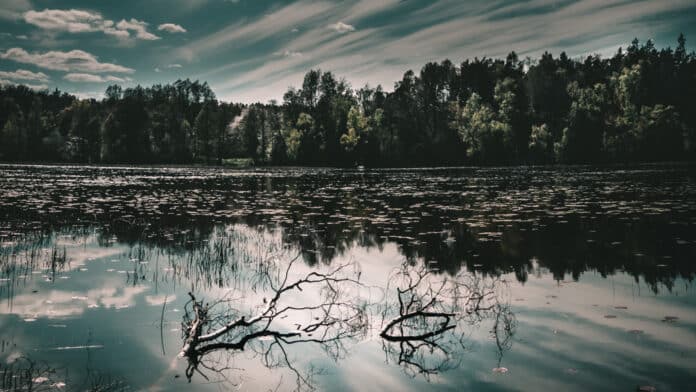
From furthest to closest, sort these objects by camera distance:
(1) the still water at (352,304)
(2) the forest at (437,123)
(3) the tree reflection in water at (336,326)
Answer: (2) the forest at (437,123) → (3) the tree reflection in water at (336,326) → (1) the still water at (352,304)

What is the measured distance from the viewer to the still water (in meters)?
6.88

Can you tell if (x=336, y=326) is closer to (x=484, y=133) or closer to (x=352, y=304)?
(x=352, y=304)

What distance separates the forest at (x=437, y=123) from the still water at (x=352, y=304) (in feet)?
272

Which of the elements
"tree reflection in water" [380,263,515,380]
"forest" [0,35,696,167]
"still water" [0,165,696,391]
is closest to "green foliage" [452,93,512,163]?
"forest" [0,35,696,167]

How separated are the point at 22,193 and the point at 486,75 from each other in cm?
11904

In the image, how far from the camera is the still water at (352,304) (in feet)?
22.6

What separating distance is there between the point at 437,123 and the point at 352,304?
124 m

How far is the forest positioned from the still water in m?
83.0

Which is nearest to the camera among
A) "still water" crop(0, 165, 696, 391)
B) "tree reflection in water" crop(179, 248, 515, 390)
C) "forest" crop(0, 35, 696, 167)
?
"still water" crop(0, 165, 696, 391)

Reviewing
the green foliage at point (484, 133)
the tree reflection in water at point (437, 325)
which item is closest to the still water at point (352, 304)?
the tree reflection in water at point (437, 325)

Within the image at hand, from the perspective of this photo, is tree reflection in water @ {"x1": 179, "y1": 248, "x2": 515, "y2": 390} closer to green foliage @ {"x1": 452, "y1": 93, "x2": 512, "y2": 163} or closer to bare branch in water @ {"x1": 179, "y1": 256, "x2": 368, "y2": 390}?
bare branch in water @ {"x1": 179, "y1": 256, "x2": 368, "y2": 390}

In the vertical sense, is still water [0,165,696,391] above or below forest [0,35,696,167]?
below

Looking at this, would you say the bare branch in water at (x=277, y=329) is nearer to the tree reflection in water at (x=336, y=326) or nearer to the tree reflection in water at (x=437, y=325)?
the tree reflection in water at (x=336, y=326)

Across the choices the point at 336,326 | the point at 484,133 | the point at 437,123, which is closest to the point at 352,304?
the point at 336,326
